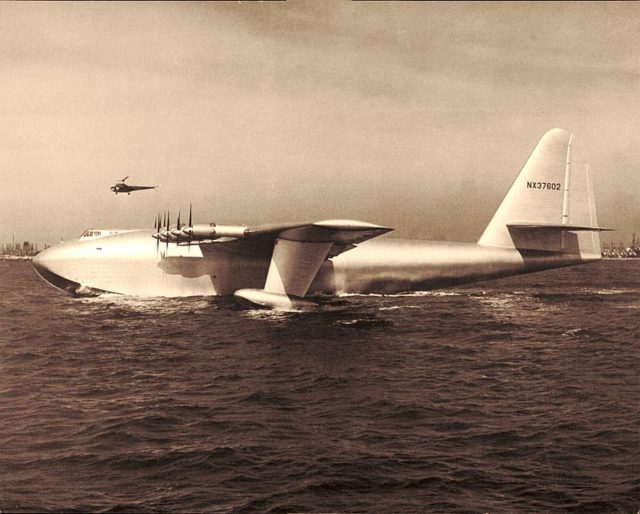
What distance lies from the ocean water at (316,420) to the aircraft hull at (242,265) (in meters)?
8.69

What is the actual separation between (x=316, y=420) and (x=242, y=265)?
2233 centimetres

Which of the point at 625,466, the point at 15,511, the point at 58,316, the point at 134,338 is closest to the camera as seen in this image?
the point at 15,511

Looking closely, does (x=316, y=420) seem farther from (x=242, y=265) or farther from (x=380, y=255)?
(x=380, y=255)

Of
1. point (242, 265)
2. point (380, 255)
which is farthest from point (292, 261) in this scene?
point (380, 255)

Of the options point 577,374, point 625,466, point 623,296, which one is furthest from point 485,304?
point 625,466

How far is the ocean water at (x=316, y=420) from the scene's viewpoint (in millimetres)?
9312

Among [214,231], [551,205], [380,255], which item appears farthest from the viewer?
[551,205]

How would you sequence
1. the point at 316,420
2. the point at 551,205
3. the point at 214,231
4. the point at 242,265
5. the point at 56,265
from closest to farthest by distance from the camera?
the point at 316,420
the point at 214,231
the point at 56,265
the point at 242,265
the point at 551,205

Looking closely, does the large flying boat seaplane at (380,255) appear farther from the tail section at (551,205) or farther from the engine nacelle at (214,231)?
the engine nacelle at (214,231)

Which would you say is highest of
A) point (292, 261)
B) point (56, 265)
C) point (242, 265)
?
point (56, 265)

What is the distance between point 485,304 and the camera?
125 ft

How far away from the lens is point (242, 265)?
34438mm

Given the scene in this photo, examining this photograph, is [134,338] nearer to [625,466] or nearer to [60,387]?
[60,387]

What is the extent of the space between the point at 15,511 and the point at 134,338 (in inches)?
584
